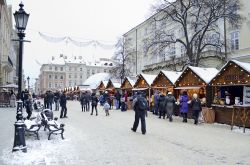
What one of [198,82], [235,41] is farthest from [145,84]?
[235,41]

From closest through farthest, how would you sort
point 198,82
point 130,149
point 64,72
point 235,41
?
point 130,149
point 198,82
point 235,41
point 64,72

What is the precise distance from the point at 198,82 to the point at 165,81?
197 inches

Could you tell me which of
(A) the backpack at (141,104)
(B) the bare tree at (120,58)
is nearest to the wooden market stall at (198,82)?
(A) the backpack at (141,104)

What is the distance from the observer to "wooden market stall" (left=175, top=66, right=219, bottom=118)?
20969 mm

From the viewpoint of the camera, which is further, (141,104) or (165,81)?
(165,81)

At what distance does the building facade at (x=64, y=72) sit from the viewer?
129 metres

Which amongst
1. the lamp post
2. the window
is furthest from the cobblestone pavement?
the window

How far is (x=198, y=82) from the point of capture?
71.8 ft

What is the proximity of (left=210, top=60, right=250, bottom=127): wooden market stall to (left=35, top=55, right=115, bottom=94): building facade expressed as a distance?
109 m

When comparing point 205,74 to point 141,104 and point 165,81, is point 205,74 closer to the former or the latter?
point 165,81

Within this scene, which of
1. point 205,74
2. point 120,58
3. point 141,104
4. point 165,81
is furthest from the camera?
point 120,58

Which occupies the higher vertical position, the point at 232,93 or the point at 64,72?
the point at 64,72

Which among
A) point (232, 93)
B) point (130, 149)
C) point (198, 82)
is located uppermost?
point (198, 82)

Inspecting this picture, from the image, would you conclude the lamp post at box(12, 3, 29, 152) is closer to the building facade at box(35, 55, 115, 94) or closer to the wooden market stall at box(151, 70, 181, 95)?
the wooden market stall at box(151, 70, 181, 95)
